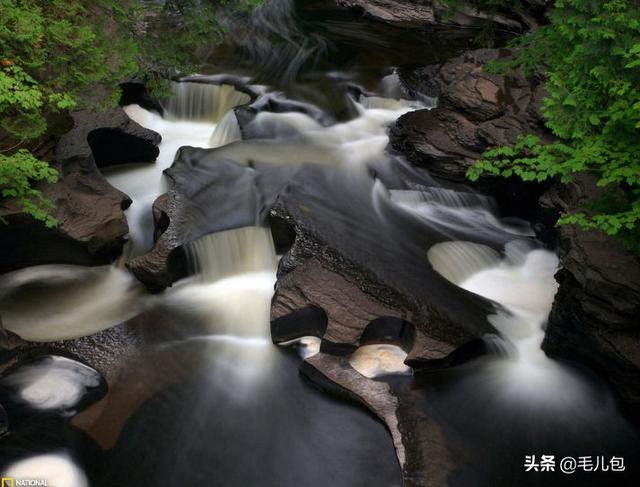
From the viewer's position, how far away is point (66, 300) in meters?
7.57

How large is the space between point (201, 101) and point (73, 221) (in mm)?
5164

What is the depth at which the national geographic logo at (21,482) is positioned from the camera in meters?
5.27

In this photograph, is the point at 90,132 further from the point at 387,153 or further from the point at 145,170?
the point at 387,153

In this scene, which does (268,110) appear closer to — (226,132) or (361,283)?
(226,132)

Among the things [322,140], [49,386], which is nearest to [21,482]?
[49,386]

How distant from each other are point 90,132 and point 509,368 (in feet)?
25.3

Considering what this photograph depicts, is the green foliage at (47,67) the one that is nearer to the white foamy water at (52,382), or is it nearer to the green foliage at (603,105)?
the white foamy water at (52,382)

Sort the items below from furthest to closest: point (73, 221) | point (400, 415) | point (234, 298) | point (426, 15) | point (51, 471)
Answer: point (426, 15) < point (73, 221) < point (234, 298) < point (400, 415) < point (51, 471)

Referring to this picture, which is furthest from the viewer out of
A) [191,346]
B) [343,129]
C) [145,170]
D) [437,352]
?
[343,129]

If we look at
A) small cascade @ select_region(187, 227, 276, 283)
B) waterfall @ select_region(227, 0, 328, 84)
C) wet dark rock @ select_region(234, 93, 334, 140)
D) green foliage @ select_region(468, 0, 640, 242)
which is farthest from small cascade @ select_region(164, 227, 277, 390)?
waterfall @ select_region(227, 0, 328, 84)

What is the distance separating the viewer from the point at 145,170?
10.2m

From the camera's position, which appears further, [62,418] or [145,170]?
[145,170]

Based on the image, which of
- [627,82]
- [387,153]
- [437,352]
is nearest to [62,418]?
[437,352]

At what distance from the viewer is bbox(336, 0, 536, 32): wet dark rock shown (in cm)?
1719
